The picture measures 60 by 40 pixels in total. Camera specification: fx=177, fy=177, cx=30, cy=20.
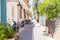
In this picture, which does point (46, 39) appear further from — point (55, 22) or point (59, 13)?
point (59, 13)

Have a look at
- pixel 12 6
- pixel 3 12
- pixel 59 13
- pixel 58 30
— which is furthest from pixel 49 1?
pixel 12 6

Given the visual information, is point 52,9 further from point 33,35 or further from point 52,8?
point 33,35

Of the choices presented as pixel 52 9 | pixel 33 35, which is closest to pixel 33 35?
pixel 33 35

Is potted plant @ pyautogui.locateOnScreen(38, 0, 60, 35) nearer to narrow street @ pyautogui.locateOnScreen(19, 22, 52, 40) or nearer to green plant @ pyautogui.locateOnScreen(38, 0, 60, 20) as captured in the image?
green plant @ pyautogui.locateOnScreen(38, 0, 60, 20)

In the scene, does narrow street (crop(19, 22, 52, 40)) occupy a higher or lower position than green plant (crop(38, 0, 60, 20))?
lower

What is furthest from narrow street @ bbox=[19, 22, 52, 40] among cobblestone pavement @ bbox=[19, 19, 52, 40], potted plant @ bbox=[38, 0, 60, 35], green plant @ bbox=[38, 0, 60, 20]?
green plant @ bbox=[38, 0, 60, 20]

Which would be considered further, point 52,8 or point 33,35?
point 33,35

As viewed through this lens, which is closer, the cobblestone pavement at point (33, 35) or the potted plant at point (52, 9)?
the potted plant at point (52, 9)

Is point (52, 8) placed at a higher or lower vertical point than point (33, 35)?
higher

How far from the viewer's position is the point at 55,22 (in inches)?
376

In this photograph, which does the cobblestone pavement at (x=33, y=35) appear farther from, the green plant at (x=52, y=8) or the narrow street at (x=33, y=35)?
the green plant at (x=52, y=8)

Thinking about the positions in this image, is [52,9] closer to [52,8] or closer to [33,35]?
[52,8]

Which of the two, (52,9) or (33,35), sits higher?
(52,9)

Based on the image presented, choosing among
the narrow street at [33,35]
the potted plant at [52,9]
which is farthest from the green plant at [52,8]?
the narrow street at [33,35]
